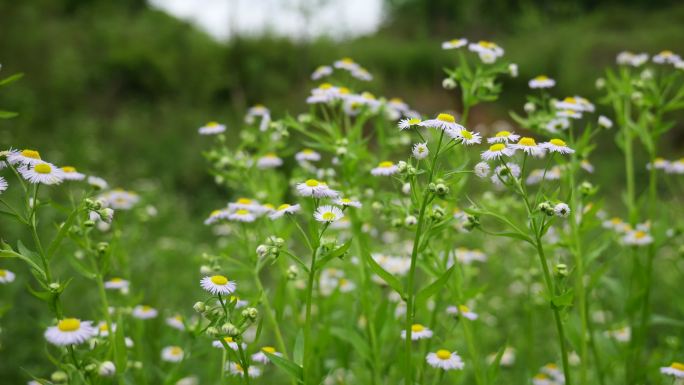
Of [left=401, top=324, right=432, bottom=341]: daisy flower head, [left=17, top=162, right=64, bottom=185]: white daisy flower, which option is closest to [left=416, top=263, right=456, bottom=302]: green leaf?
[left=401, top=324, right=432, bottom=341]: daisy flower head

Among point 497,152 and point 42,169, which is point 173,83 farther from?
point 497,152

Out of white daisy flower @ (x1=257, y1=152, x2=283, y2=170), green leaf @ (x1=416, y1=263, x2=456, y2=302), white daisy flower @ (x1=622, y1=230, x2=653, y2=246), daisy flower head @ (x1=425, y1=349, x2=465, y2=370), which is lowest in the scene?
daisy flower head @ (x1=425, y1=349, x2=465, y2=370)

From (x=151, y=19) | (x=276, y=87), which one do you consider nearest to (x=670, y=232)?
(x=276, y=87)

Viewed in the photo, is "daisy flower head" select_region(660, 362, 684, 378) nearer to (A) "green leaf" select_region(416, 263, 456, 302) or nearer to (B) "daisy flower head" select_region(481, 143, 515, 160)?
(A) "green leaf" select_region(416, 263, 456, 302)

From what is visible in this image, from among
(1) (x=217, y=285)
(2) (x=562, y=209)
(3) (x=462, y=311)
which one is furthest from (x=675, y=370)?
(1) (x=217, y=285)

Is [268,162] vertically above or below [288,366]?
above

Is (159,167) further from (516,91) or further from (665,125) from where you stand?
(516,91)
